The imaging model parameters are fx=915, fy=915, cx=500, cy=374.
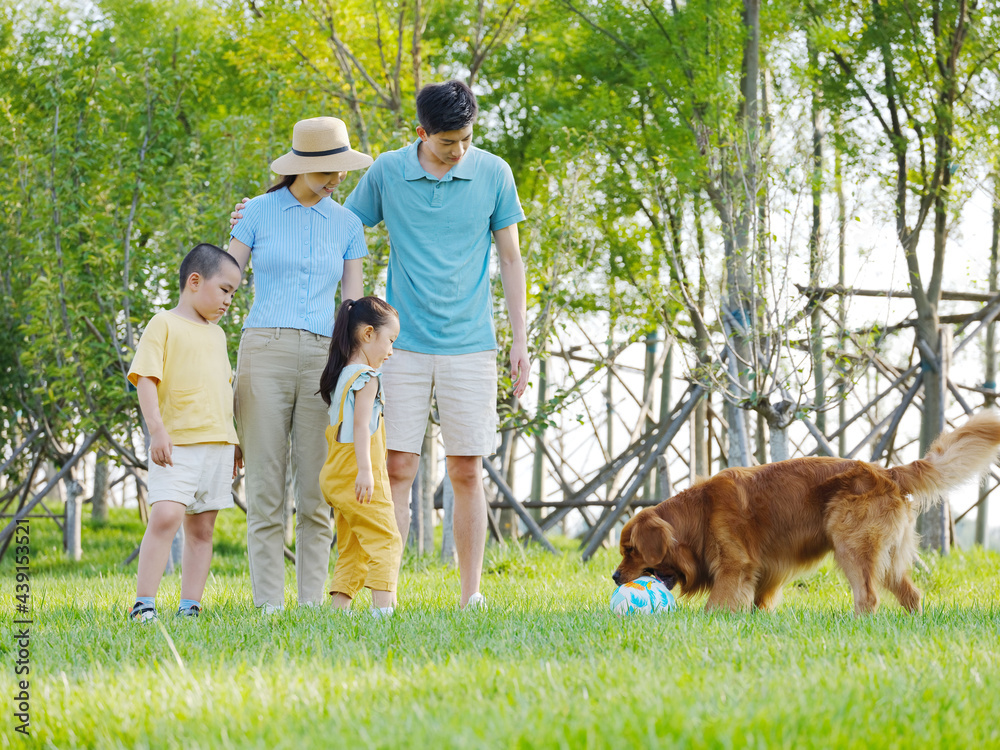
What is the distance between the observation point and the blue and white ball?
365cm

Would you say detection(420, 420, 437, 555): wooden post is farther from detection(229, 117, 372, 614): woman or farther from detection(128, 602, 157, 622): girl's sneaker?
detection(128, 602, 157, 622): girl's sneaker

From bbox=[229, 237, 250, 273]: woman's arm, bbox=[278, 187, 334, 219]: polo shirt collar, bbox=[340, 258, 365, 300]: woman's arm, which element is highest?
bbox=[278, 187, 334, 219]: polo shirt collar

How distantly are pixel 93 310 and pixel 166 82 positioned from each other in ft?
6.91

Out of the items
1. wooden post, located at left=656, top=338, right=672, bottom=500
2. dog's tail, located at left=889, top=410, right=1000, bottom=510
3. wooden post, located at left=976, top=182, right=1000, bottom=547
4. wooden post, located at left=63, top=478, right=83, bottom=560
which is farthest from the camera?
wooden post, located at left=976, top=182, right=1000, bottom=547

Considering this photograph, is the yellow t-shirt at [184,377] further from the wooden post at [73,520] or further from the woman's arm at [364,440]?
the wooden post at [73,520]

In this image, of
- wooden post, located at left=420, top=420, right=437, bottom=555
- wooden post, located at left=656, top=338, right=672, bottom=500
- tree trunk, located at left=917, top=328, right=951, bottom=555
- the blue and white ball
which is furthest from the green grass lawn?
wooden post, located at left=656, top=338, right=672, bottom=500

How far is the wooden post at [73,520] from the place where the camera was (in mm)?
9211

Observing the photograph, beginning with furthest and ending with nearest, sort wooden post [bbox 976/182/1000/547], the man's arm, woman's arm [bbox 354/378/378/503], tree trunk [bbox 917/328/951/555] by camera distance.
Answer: wooden post [bbox 976/182/1000/547]
tree trunk [bbox 917/328/951/555]
the man's arm
woman's arm [bbox 354/378/378/503]

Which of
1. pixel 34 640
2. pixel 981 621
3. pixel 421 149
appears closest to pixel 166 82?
pixel 421 149

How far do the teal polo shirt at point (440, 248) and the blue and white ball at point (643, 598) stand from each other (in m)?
1.19

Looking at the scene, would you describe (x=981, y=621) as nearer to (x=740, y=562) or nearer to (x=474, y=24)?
(x=740, y=562)

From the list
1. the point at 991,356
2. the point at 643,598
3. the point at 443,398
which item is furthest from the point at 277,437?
the point at 991,356

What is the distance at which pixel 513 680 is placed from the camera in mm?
2113

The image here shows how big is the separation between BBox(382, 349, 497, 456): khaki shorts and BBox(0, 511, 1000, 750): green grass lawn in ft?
2.42
